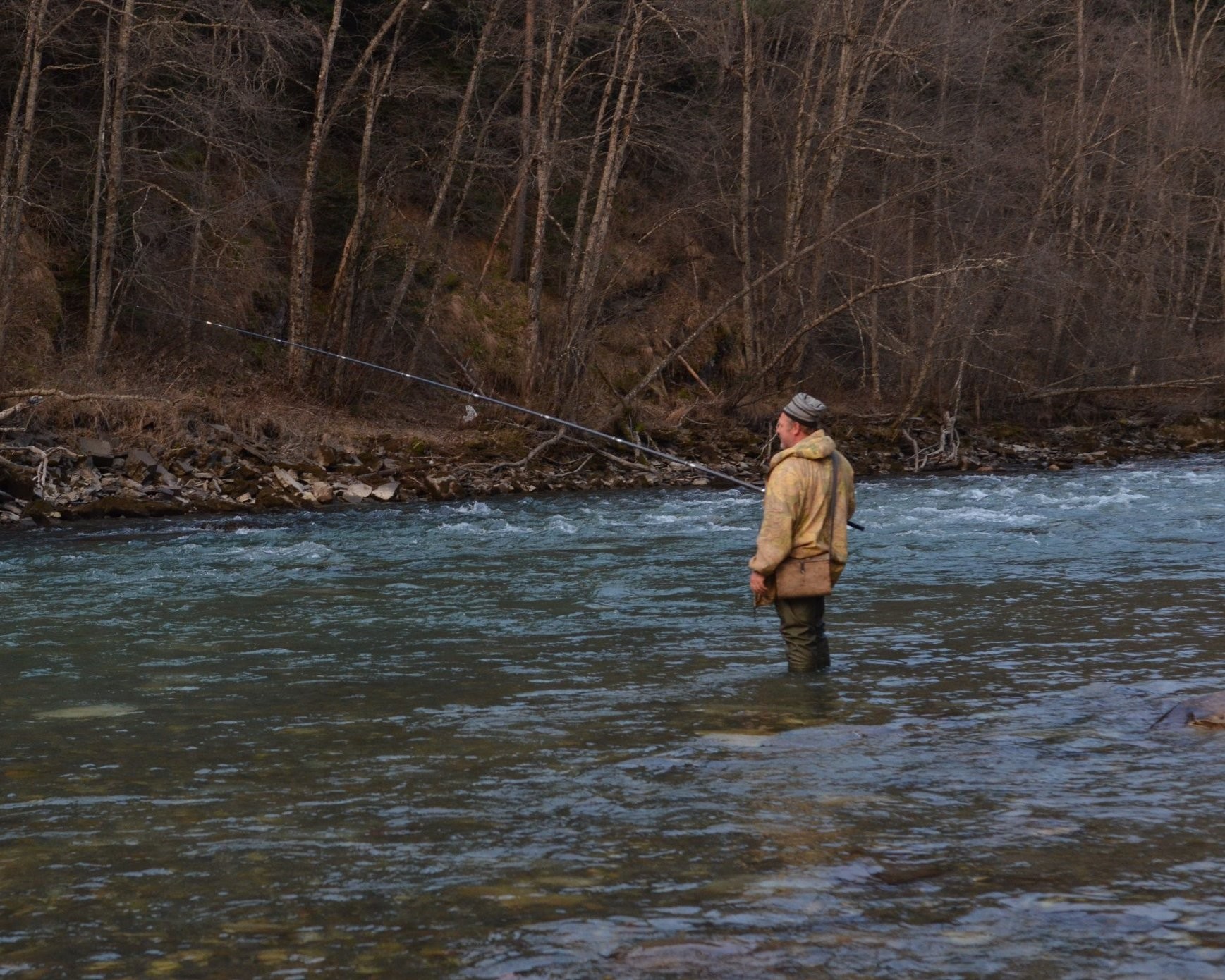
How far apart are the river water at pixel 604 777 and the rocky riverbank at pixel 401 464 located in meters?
5.01

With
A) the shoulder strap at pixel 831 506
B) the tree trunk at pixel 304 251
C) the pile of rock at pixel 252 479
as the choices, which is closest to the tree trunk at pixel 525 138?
the tree trunk at pixel 304 251

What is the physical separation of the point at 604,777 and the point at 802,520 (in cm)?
211

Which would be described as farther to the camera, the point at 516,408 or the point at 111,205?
the point at 111,205

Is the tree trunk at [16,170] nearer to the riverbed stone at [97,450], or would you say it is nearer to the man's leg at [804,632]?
the riverbed stone at [97,450]

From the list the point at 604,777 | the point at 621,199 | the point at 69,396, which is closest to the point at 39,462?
the point at 69,396

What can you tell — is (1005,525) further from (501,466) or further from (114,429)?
(114,429)

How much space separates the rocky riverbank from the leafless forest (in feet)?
3.64

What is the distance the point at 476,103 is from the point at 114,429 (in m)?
10.6

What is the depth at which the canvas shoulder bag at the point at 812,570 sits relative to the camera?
727 centimetres

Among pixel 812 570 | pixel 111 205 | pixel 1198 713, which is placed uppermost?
pixel 111 205

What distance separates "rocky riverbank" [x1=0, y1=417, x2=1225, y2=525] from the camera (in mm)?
16359

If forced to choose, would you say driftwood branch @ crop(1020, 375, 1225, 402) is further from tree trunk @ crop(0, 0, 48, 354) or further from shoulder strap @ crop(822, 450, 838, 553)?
shoulder strap @ crop(822, 450, 838, 553)

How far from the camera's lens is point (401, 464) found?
64.3 feet

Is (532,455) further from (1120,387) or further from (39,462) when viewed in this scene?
(1120,387)
